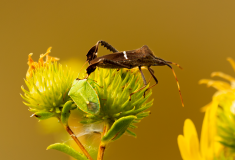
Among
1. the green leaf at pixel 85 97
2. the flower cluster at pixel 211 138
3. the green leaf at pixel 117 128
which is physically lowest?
the flower cluster at pixel 211 138

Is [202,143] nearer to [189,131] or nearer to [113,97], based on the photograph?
[189,131]

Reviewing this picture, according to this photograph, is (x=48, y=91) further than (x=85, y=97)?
Yes

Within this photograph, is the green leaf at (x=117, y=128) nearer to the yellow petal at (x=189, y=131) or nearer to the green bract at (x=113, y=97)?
the green bract at (x=113, y=97)

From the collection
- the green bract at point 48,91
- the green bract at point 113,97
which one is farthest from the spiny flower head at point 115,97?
the green bract at point 48,91

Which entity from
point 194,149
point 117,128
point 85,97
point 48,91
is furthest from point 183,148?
point 48,91

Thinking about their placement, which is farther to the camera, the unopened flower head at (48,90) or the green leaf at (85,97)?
the unopened flower head at (48,90)

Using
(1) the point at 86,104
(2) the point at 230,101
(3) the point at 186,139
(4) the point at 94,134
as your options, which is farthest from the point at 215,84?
(1) the point at 86,104

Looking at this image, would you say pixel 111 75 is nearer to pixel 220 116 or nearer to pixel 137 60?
pixel 137 60

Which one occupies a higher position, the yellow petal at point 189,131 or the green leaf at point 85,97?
the green leaf at point 85,97
